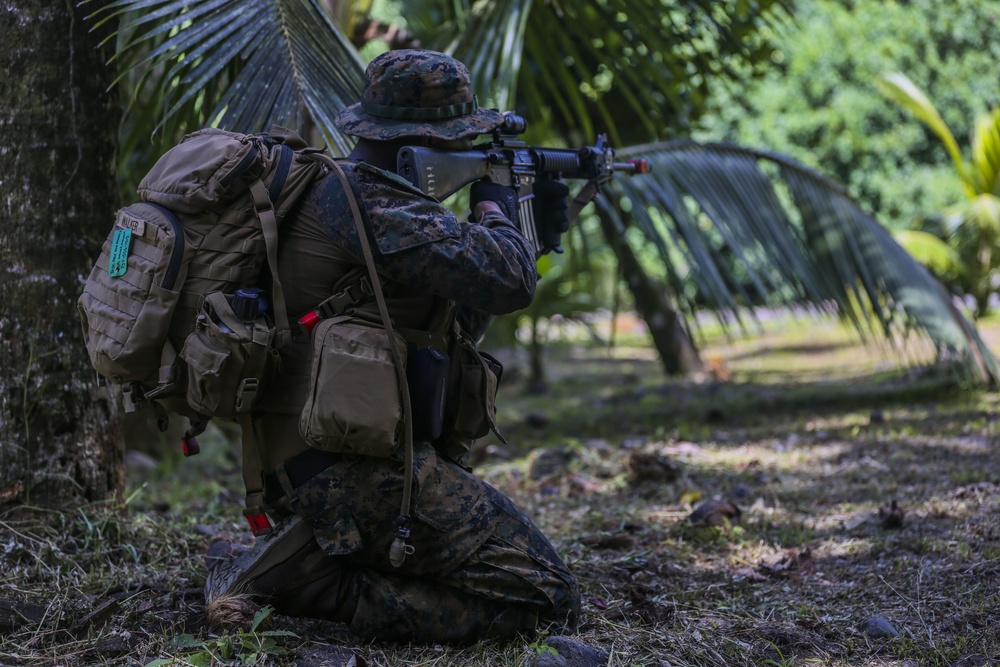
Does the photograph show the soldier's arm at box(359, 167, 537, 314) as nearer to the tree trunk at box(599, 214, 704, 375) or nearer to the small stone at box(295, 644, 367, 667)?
the small stone at box(295, 644, 367, 667)

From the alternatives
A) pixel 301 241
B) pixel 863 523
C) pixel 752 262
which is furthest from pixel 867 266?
pixel 301 241

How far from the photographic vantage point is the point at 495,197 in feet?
9.07

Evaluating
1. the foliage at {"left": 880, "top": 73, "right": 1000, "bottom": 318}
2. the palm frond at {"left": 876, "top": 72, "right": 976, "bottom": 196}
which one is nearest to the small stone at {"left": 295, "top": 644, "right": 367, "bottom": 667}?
the foliage at {"left": 880, "top": 73, "right": 1000, "bottom": 318}

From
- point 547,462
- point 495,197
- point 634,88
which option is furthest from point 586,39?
point 634,88

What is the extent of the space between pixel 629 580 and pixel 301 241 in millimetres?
1484

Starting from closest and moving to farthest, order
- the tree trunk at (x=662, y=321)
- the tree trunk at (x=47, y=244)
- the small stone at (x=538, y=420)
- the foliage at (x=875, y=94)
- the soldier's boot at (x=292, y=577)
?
the soldier's boot at (x=292, y=577) → the tree trunk at (x=47, y=244) → the small stone at (x=538, y=420) → the tree trunk at (x=662, y=321) → the foliage at (x=875, y=94)

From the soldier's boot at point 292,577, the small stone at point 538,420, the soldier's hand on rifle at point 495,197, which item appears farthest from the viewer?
the small stone at point 538,420

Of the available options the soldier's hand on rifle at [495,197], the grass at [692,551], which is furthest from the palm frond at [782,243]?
the soldier's hand on rifle at [495,197]

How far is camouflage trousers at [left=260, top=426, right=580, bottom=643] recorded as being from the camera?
2.46m

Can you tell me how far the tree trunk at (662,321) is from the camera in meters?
7.18

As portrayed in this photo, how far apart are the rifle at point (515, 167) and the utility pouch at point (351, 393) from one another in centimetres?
47

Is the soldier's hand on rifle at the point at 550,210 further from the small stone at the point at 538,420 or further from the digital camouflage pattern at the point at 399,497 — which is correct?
the small stone at the point at 538,420

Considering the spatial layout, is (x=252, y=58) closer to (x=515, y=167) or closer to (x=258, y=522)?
(x=515, y=167)

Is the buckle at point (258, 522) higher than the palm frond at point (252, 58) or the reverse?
the reverse
